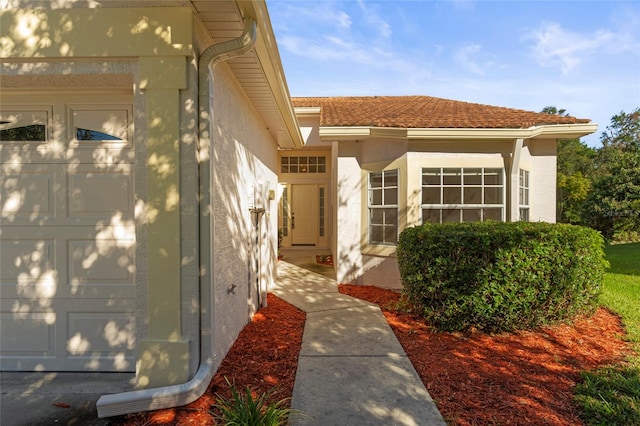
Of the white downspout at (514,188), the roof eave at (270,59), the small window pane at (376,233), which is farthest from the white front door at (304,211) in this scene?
the white downspout at (514,188)

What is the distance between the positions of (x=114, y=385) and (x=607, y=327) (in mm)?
6192

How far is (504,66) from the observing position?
10.0 meters

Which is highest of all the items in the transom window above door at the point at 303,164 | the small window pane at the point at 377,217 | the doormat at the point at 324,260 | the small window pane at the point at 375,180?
the transom window above door at the point at 303,164

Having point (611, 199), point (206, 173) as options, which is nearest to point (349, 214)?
point (206, 173)

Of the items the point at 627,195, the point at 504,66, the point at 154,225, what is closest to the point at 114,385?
the point at 154,225

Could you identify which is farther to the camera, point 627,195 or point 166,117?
point 627,195

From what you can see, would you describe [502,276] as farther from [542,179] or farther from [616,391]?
[542,179]

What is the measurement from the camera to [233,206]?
4.09 meters

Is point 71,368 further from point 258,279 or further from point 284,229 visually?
point 284,229

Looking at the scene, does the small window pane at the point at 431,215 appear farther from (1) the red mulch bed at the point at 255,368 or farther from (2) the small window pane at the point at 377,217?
(1) the red mulch bed at the point at 255,368

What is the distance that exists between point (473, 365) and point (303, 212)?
9.72 meters

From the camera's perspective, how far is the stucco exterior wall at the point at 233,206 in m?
3.34

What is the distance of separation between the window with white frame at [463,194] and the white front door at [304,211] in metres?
6.55

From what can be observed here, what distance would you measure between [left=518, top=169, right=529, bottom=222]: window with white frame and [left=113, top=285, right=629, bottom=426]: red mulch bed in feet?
8.47
